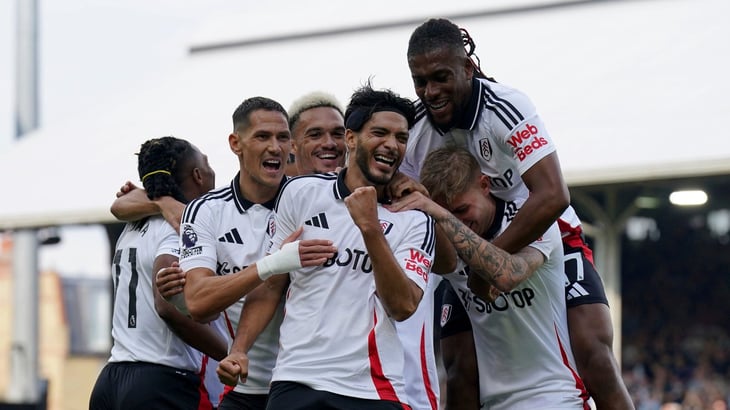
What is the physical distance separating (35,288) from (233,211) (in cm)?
1496

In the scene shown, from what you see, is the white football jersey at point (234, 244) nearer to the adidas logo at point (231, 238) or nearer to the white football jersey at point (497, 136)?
the adidas logo at point (231, 238)

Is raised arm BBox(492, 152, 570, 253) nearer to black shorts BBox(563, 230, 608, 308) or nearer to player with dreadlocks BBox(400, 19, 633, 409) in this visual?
player with dreadlocks BBox(400, 19, 633, 409)

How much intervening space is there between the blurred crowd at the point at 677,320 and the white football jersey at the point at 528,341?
11293mm

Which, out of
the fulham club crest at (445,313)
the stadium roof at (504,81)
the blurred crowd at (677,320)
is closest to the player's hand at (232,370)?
the fulham club crest at (445,313)

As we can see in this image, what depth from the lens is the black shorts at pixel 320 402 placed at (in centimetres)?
541

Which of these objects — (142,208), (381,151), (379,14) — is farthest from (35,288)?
(381,151)

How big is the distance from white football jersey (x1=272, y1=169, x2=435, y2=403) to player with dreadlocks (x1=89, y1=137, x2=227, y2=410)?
1306 mm

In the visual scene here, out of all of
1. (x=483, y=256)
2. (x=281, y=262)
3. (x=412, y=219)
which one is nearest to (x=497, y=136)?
(x=483, y=256)

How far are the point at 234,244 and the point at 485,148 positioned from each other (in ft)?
4.19

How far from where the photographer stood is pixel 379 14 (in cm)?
2453

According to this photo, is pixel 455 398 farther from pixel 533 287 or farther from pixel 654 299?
pixel 654 299

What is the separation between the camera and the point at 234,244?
6.26 meters

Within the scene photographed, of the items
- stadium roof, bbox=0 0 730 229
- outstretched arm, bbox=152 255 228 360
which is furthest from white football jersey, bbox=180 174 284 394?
Result: stadium roof, bbox=0 0 730 229

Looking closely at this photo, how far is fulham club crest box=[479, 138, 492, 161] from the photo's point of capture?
628cm
